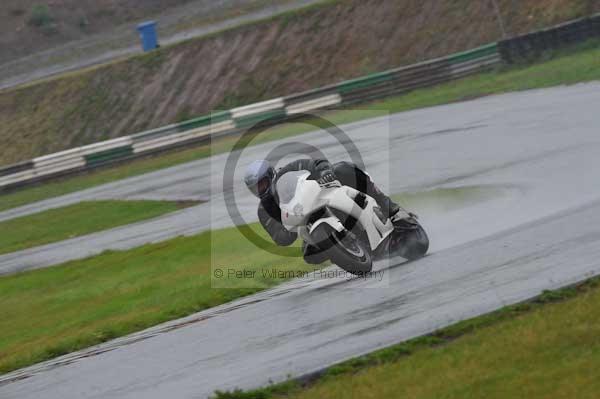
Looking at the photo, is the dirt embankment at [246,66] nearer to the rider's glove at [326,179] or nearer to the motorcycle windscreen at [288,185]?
the rider's glove at [326,179]

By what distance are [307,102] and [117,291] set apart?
2086cm

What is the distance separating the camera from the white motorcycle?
9.95m

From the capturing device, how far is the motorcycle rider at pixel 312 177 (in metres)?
10.2

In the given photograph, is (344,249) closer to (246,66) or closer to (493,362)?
(493,362)

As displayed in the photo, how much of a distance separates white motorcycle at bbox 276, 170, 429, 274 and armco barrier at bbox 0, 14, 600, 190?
20950mm

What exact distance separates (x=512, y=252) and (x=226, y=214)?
1091 centimetres

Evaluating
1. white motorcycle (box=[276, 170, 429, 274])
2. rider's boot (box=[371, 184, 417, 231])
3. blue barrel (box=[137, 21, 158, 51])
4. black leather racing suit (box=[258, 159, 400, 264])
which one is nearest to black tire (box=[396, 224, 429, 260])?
rider's boot (box=[371, 184, 417, 231])

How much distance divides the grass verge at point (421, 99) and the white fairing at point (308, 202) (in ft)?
47.1

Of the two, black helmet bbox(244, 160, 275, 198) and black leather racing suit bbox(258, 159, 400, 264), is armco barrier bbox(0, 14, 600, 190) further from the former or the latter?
black helmet bbox(244, 160, 275, 198)

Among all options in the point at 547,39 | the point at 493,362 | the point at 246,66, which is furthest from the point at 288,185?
the point at 246,66

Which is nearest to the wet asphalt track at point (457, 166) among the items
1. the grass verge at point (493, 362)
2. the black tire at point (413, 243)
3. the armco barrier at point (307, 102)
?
the black tire at point (413, 243)

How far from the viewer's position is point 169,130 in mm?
37375

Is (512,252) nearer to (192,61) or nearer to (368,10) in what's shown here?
(368,10)

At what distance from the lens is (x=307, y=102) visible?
34.8 meters
